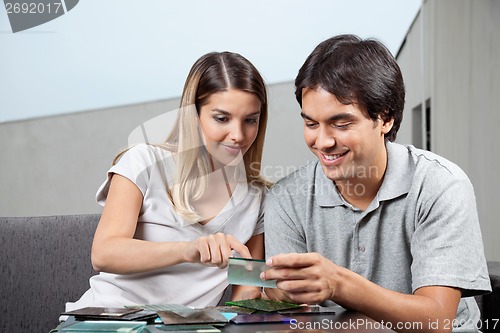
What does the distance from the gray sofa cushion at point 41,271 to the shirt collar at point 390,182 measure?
2.94 feet

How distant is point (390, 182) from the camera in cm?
162

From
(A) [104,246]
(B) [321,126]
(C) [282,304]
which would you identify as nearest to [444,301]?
(C) [282,304]

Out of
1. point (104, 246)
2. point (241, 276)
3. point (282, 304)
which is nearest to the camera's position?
point (241, 276)

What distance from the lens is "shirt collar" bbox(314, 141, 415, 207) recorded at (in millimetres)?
1605

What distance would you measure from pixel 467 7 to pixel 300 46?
3.24ft

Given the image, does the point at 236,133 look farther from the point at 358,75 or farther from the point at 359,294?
the point at 359,294

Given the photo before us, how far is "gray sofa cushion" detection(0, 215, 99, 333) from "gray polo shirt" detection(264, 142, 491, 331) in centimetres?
79

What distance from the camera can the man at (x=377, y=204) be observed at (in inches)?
57.6

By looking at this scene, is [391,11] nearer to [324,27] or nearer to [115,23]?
[324,27]

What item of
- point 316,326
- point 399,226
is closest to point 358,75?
point 399,226

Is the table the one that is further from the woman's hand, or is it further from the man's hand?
the woman's hand

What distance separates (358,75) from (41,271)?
4.18ft

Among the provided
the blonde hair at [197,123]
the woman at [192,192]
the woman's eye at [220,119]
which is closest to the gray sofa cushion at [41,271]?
the woman at [192,192]

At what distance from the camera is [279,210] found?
1723 mm
